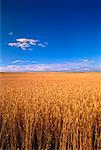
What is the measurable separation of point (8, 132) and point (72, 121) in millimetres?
1127

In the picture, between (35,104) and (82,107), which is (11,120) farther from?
(82,107)

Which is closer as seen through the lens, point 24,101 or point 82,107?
point 82,107

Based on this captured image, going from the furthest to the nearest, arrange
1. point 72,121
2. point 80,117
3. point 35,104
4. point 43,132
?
point 35,104 < point 43,132 < point 80,117 < point 72,121

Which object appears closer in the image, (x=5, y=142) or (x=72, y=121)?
(x=72, y=121)

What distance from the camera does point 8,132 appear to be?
499 cm

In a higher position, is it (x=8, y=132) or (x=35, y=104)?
(x=35, y=104)

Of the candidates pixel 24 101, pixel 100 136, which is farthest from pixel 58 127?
pixel 24 101

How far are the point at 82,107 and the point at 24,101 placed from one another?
144 cm

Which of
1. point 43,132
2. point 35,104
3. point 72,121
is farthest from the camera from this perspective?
point 35,104

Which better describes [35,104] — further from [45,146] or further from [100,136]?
[100,136]

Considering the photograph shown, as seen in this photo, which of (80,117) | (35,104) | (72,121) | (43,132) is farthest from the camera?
(35,104)

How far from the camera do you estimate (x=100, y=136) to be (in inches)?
187

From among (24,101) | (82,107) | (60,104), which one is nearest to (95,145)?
(82,107)

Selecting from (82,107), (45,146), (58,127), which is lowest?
(45,146)
